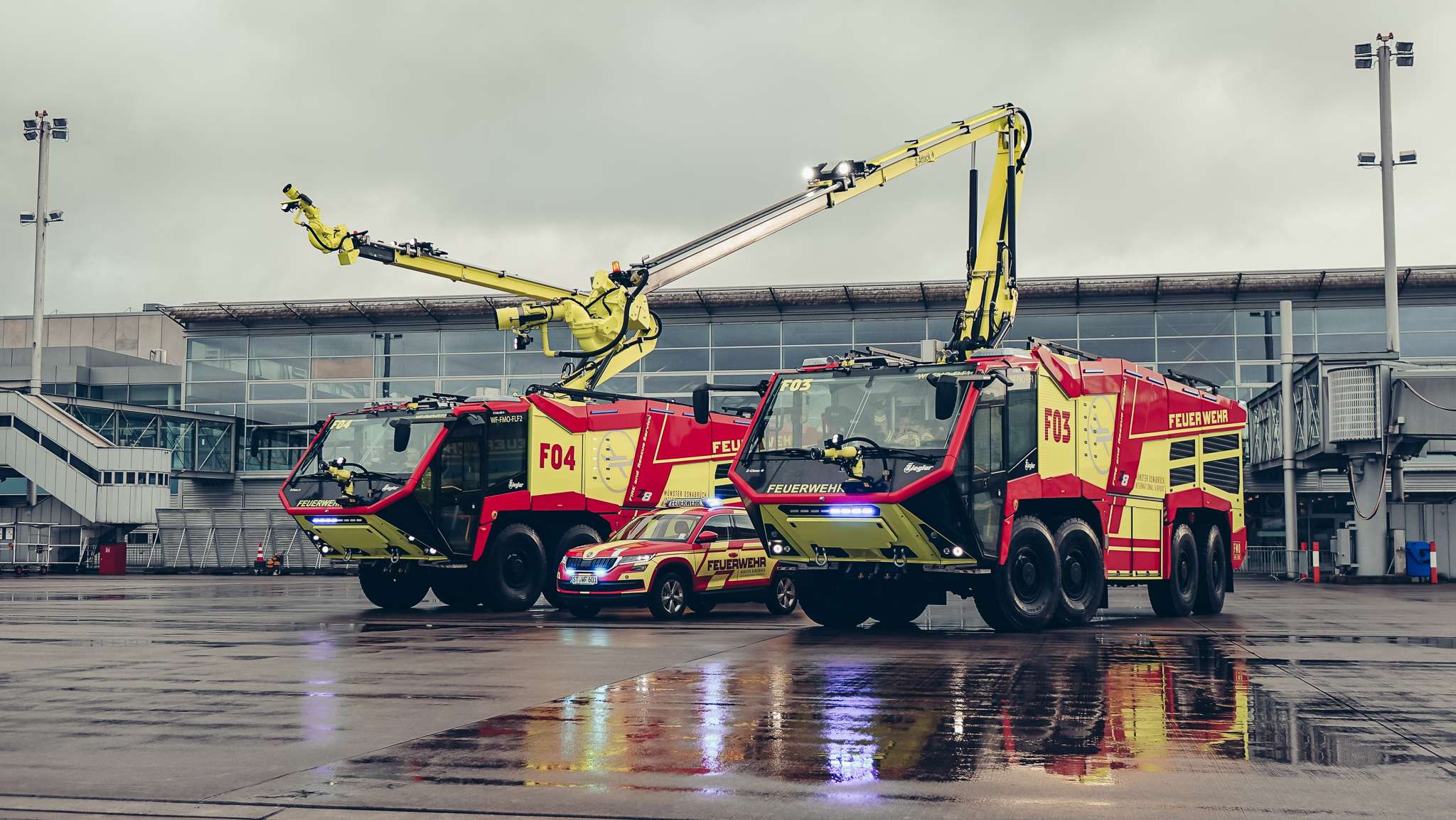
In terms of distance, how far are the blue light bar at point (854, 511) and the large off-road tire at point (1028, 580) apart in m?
1.74

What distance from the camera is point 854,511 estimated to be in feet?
53.3

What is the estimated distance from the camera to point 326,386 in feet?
168

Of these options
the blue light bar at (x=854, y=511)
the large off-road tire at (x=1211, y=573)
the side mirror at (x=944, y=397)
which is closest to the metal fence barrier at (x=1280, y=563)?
the large off-road tire at (x=1211, y=573)

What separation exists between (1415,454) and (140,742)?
3183cm

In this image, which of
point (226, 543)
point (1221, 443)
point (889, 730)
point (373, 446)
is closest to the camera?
point (889, 730)

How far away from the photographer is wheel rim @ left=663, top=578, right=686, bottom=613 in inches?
785

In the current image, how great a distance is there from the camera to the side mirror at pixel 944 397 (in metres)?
15.6

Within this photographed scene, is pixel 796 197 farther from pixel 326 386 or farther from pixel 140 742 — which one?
pixel 326 386

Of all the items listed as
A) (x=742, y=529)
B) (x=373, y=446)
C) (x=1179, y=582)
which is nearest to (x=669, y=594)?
(x=742, y=529)

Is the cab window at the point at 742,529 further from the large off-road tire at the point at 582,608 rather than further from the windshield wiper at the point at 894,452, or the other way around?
the windshield wiper at the point at 894,452

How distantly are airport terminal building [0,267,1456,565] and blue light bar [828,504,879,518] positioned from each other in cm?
2937

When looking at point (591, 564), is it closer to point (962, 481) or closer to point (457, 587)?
point (457, 587)

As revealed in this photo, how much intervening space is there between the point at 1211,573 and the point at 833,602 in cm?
665

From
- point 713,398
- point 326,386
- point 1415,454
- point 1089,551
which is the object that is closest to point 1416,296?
point 1415,454
